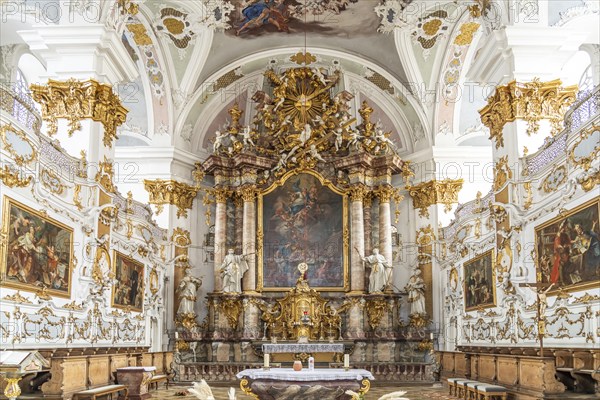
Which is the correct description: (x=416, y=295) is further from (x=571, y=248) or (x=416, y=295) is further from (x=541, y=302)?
(x=571, y=248)

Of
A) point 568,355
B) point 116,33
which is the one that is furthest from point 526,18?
point 116,33

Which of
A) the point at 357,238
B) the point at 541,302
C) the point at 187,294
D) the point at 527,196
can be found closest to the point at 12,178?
the point at 541,302

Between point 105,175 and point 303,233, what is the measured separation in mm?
8662

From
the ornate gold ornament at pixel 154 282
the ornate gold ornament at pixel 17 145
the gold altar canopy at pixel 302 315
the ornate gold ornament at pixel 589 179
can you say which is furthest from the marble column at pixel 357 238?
the ornate gold ornament at pixel 17 145

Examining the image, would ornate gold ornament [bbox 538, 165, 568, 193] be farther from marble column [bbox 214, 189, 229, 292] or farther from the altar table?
marble column [bbox 214, 189, 229, 292]

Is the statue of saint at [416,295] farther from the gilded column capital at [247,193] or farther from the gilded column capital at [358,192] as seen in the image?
the gilded column capital at [247,193]

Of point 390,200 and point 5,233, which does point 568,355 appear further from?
point 390,200

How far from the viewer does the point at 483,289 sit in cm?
1577

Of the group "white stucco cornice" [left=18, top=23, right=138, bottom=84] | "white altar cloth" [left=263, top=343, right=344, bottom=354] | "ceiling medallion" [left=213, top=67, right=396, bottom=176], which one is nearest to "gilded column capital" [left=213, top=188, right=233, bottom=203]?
"ceiling medallion" [left=213, top=67, right=396, bottom=176]

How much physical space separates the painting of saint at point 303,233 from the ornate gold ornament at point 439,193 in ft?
8.36

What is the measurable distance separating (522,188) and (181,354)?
11.8m

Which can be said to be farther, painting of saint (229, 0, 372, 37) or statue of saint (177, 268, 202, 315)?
statue of saint (177, 268, 202, 315)

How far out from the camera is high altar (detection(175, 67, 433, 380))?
21.2m

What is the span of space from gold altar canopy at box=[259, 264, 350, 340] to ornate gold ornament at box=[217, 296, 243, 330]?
69 cm
